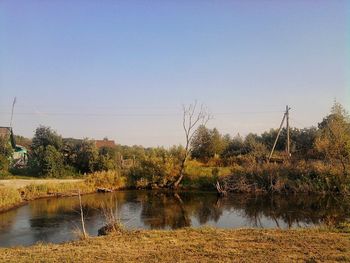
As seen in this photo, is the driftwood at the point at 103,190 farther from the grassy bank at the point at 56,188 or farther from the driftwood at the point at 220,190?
the driftwood at the point at 220,190

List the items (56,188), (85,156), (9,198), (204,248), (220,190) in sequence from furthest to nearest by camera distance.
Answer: (85,156) < (220,190) < (56,188) < (9,198) < (204,248)

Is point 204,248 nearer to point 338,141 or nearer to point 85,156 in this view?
point 338,141

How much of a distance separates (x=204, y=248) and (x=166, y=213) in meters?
11.8

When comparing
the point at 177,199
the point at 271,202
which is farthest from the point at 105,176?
the point at 271,202

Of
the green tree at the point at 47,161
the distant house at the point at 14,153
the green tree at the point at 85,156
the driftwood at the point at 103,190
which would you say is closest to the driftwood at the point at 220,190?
the driftwood at the point at 103,190

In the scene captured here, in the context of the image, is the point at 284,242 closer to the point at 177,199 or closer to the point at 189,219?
the point at 189,219

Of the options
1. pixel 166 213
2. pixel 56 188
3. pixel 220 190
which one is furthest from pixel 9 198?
pixel 220 190

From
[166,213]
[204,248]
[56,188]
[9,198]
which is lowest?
[166,213]

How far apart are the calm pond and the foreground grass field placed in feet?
13.5

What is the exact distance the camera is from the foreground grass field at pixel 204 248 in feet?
29.6

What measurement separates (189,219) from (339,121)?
1581 centimetres

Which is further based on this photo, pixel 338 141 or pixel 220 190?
pixel 220 190

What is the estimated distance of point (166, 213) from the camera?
21719mm

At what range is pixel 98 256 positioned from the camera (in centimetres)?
945
